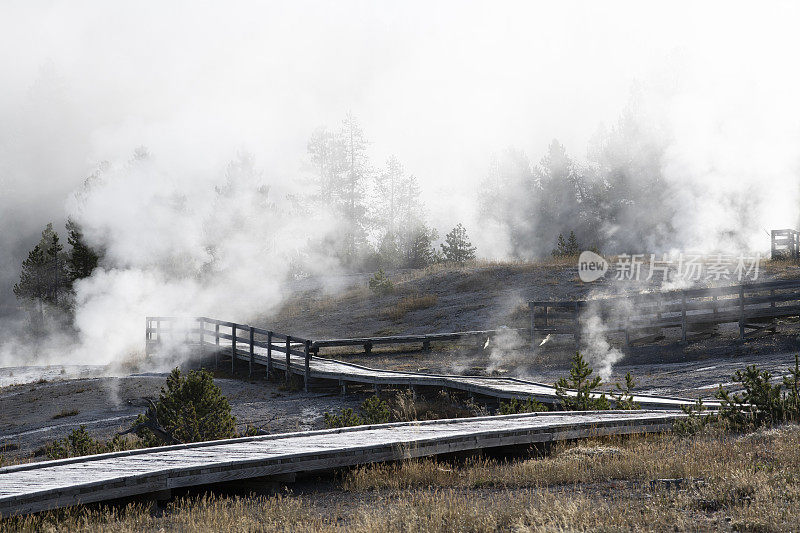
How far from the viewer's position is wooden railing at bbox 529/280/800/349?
22266mm

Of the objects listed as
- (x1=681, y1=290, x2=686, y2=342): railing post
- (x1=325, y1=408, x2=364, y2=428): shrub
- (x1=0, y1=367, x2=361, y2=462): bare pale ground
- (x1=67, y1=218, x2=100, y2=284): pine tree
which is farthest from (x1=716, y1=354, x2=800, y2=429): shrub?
(x1=67, y1=218, x2=100, y2=284): pine tree

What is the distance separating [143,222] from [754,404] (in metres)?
40.4

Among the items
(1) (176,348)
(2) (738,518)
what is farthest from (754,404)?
(1) (176,348)

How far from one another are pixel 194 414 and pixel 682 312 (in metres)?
14.6

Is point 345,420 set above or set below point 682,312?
below

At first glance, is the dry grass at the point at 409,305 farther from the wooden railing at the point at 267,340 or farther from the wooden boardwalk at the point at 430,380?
the wooden boardwalk at the point at 430,380

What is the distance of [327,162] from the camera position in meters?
69.1

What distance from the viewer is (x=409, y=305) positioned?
3797 cm

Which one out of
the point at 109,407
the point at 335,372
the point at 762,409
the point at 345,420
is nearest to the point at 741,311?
the point at 335,372

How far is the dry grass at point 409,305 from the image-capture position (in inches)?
1465

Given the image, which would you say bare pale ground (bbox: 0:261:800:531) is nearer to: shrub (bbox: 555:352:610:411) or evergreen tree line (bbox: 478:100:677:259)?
shrub (bbox: 555:352:610:411)

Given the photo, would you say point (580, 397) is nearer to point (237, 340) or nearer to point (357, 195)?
point (237, 340)

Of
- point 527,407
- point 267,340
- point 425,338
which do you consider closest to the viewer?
point 527,407

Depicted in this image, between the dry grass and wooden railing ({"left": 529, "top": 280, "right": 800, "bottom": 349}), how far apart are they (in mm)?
11658
